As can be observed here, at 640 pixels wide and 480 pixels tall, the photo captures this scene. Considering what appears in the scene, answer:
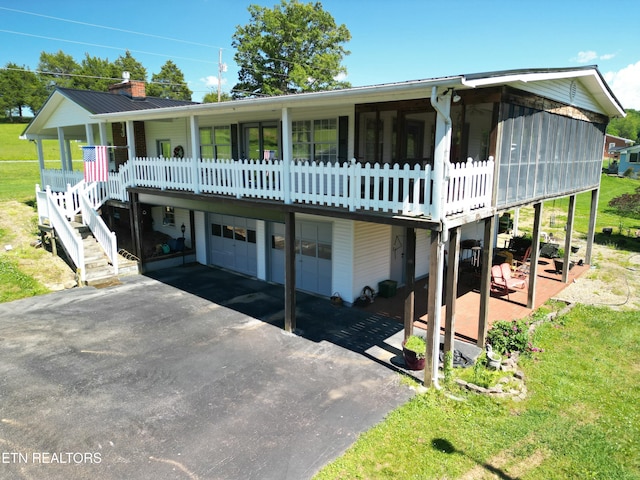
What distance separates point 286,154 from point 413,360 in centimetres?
544

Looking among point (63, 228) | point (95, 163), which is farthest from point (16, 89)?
point (95, 163)

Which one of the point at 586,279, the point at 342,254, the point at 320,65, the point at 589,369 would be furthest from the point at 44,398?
the point at 320,65

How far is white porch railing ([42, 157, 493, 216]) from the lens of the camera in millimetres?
8016

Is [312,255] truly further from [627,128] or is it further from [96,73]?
[627,128]

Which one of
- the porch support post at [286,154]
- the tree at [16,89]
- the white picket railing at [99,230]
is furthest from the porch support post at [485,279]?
the tree at [16,89]

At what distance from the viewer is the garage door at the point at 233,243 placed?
621 inches

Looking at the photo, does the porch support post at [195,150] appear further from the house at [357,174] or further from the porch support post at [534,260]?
the porch support post at [534,260]

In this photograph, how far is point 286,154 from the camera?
397 inches

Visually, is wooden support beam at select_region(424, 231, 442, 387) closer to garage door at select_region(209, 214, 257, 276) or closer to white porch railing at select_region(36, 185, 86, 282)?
garage door at select_region(209, 214, 257, 276)

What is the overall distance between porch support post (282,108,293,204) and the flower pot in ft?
14.6

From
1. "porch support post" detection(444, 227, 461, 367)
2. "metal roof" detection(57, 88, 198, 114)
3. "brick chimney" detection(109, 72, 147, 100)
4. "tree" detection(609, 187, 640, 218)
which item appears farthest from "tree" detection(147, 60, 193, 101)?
"porch support post" detection(444, 227, 461, 367)

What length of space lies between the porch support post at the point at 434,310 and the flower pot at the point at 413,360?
0.27 metres

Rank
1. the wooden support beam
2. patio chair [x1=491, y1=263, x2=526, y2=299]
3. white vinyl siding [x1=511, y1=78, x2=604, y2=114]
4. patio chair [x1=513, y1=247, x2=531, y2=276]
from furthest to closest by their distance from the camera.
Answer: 1. patio chair [x1=513, y1=247, x2=531, y2=276]
2. patio chair [x1=491, y1=263, x2=526, y2=299]
3. white vinyl siding [x1=511, y1=78, x2=604, y2=114]
4. the wooden support beam

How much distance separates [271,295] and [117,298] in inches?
191
